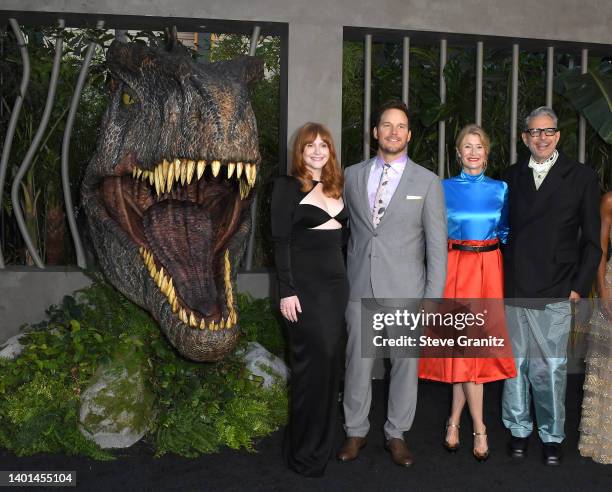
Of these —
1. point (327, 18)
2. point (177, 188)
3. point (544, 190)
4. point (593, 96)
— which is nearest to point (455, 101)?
point (593, 96)


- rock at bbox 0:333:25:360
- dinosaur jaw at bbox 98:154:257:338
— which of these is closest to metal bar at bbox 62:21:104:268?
rock at bbox 0:333:25:360

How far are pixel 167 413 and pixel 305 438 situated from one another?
810mm

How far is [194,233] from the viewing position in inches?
129

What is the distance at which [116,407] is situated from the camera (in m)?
3.36

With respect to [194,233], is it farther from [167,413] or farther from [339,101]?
[339,101]

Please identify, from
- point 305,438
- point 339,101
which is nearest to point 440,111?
point 339,101

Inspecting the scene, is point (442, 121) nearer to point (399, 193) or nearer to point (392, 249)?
point (399, 193)

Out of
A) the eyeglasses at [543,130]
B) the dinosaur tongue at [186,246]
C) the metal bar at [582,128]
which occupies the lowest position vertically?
the dinosaur tongue at [186,246]

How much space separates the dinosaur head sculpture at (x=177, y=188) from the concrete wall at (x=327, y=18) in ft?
5.00

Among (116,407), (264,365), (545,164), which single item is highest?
(545,164)

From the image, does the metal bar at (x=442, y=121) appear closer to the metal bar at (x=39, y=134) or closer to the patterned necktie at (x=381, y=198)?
the patterned necktie at (x=381, y=198)

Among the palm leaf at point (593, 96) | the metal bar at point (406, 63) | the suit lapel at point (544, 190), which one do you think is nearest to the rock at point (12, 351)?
the suit lapel at point (544, 190)

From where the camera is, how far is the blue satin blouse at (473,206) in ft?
11.0

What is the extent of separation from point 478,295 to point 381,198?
71 cm
